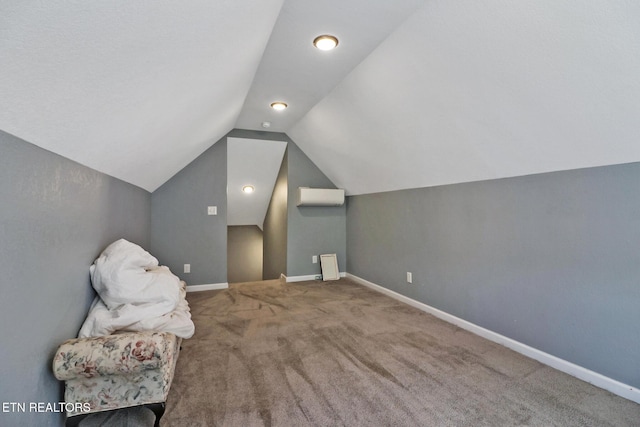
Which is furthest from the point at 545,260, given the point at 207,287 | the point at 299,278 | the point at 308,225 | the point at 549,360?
the point at 207,287

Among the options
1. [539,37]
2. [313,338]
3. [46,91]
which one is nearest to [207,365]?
[313,338]

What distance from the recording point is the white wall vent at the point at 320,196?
463 centimetres

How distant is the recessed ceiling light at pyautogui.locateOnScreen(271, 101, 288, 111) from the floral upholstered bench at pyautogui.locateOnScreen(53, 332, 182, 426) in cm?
278

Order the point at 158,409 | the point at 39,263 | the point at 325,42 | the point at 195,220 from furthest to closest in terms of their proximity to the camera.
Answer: the point at 195,220, the point at 325,42, the point at 158,409, the point at 39,263

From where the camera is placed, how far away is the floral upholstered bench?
1.35 m

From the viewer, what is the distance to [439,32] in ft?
6.28

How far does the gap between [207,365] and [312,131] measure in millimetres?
3123

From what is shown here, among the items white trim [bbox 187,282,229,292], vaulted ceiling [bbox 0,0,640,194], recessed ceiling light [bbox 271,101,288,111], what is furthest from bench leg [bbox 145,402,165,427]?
recessed ceiling light [bbox 271,101,288,111]

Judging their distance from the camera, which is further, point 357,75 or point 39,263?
point 357,75

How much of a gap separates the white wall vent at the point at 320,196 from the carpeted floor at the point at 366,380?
1.98m

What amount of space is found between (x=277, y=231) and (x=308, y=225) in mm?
791

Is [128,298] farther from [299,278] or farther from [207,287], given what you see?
[299,278]

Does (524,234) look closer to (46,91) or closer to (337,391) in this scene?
(337,391)

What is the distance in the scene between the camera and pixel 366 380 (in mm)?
2004
